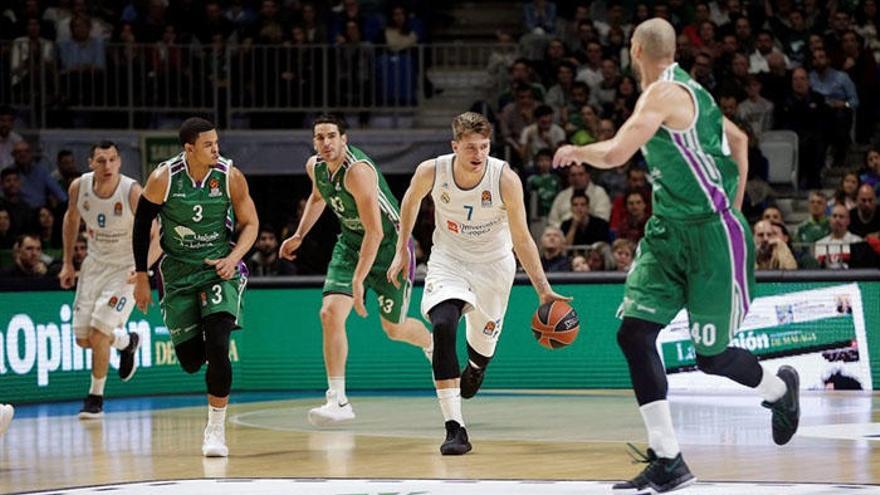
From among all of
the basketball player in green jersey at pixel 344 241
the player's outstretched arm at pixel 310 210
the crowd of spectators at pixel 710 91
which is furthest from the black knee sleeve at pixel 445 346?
the crowd of spectators at pixel 710 91

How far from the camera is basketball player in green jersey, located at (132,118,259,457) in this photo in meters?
10.7

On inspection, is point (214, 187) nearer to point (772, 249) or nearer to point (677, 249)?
point (677, 249)

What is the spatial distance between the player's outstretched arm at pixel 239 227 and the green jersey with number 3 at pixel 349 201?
4.17 feet

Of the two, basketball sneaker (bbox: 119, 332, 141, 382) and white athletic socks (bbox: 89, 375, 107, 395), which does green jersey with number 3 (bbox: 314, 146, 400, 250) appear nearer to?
white athletic socks (bbox: 89, 375, 107, 395)

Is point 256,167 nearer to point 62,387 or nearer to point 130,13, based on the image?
point 130,13

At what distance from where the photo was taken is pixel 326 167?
481 inches

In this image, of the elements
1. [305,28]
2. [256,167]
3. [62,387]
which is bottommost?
[62,387]

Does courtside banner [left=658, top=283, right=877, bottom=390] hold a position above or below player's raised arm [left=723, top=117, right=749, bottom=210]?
below

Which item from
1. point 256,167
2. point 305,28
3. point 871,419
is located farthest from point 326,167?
point 305,28

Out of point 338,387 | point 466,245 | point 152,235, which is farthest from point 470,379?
point 152,235

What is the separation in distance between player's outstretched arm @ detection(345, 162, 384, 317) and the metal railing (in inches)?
324

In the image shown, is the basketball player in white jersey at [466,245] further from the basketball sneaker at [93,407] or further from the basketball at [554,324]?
the basketball sneaker at [93,407]

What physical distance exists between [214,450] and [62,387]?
5175 mm

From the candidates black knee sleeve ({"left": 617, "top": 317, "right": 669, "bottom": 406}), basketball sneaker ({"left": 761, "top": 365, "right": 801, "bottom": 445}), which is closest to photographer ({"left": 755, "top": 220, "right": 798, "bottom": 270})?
basketball sneaker ({"left": 761, "top": 365, "right": 801, "bottom": 445})
